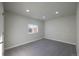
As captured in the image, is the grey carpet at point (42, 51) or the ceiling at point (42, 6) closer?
the ceiling at point (42, 6)

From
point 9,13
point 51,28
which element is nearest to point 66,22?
point 51,28

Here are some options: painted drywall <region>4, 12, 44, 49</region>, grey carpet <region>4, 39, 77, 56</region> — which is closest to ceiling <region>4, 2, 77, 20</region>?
painted drywall <region>4, 12, 44, 49</region>

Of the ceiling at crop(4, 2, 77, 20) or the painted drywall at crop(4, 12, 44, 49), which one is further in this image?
the painted drywall at crop(4, 12, 44, 49)

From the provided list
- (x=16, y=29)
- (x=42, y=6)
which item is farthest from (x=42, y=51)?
(x=42, y=6)

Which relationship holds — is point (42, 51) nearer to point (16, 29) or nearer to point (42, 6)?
point (16, 29)

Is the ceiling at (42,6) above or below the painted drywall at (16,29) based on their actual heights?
above

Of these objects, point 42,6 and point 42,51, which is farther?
point 42,51

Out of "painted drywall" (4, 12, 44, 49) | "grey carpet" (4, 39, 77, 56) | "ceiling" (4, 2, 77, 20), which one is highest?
"ceiling" (4, 2, 77, 20)

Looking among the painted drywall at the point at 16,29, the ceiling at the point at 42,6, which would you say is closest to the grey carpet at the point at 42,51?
the painted drywall at the point at 16,29

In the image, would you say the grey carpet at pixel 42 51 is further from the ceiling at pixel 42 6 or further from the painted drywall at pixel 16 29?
the ceiling at pixel 42 6

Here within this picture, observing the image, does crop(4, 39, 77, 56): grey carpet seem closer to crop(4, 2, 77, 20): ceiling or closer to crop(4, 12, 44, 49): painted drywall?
crop(4, 12, 44, 49): painted drywall

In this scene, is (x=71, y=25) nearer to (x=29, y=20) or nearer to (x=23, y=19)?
(x=29, y=20)

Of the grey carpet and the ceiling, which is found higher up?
the ceiling

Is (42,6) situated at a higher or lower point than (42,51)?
higher
